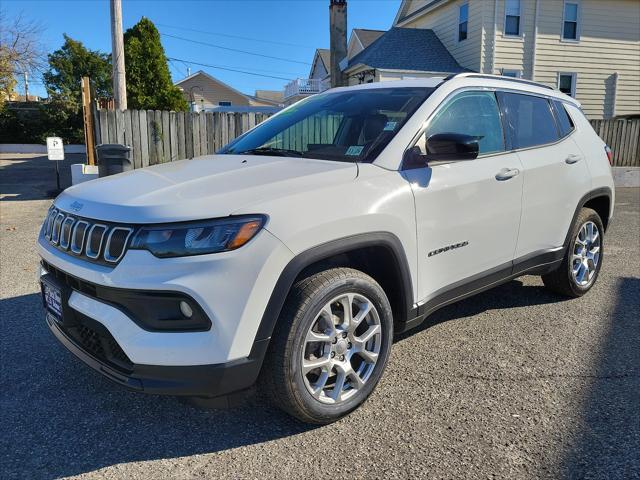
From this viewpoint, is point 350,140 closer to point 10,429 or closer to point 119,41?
point 10,429

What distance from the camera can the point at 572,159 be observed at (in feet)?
14.0

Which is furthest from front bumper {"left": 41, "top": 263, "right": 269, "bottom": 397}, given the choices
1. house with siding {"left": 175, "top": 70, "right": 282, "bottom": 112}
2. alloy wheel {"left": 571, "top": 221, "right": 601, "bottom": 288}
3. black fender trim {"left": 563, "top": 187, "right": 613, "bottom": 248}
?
house with siding {"left": 175, "top": 70, "right": 282, "bottom": 112}

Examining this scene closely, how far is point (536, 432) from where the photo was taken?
2691 mm

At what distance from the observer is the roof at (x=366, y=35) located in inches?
983

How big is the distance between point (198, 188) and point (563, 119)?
3.38 meters

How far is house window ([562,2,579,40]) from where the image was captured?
18.7 metres

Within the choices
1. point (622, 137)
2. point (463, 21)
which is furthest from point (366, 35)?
point (622, 137)

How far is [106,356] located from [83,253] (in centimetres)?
50

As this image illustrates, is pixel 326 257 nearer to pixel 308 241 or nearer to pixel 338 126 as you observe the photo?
pixel 308 241

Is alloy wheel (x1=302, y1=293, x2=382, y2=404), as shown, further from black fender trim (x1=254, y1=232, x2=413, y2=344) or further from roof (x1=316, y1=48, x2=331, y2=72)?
roof (x1=316, y1=48, x2=331, y2=72)

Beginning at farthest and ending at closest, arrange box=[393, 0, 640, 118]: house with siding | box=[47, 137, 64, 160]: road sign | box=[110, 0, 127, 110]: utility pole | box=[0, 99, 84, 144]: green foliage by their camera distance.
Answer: box=[0, 99, 84, 144]: green foliage
box=[393, 0, 640, 118]: house with siding
box=[110, 0, 127, 110]: utility pole
box=[47, 137, 64, 160]: road sign

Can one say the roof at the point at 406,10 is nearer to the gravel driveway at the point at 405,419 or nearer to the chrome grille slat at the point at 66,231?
the gravel driveway at the point at 405,419

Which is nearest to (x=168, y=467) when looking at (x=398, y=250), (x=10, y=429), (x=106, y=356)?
(x=106, y=356)

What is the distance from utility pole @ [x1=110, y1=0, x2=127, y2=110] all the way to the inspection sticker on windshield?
996 centimetres
